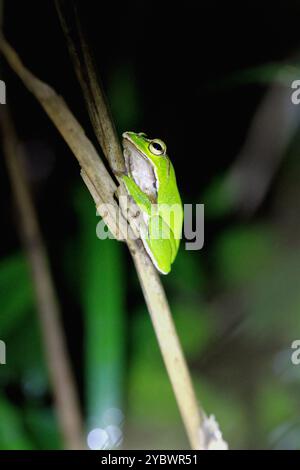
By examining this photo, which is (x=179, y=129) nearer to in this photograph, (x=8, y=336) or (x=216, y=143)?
(x=216, y=143)

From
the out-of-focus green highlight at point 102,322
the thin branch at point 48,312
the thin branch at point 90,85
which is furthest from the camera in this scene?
the out-of-focus green highlight at point 102,322

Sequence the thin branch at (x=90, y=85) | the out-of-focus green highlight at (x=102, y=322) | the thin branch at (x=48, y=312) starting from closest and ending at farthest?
the thin branch at (x=90, y=85)
the thin branch at (x=48, y=312)
the out-of-focus green highlight at (x=102, y=322)

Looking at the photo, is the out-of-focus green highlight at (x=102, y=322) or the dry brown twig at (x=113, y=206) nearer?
the dry brown twig at (x=113, y=206)

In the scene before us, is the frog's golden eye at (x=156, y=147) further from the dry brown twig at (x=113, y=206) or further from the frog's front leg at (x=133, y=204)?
the dry brown twig at (x=113, y=206)

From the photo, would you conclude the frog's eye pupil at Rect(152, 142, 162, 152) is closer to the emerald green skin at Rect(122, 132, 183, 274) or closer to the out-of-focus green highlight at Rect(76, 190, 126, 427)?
the emerald green skin at Rect(122, 132, 183, 274)

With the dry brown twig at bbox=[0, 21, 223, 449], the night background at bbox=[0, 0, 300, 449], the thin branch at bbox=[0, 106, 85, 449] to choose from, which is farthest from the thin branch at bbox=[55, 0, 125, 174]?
the thin branch at bbox=[0, 106, 85, 449]

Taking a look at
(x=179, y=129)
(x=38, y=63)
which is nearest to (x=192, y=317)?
(x=179, y=129)

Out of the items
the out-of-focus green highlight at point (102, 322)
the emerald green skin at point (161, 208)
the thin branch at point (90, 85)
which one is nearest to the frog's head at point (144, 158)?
the emerald green skin at point (161, 208)

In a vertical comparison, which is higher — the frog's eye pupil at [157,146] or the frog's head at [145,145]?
the frog's head at [145,145]

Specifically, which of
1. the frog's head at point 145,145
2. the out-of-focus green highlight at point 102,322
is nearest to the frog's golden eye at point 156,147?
the frog's head at point 145,145
